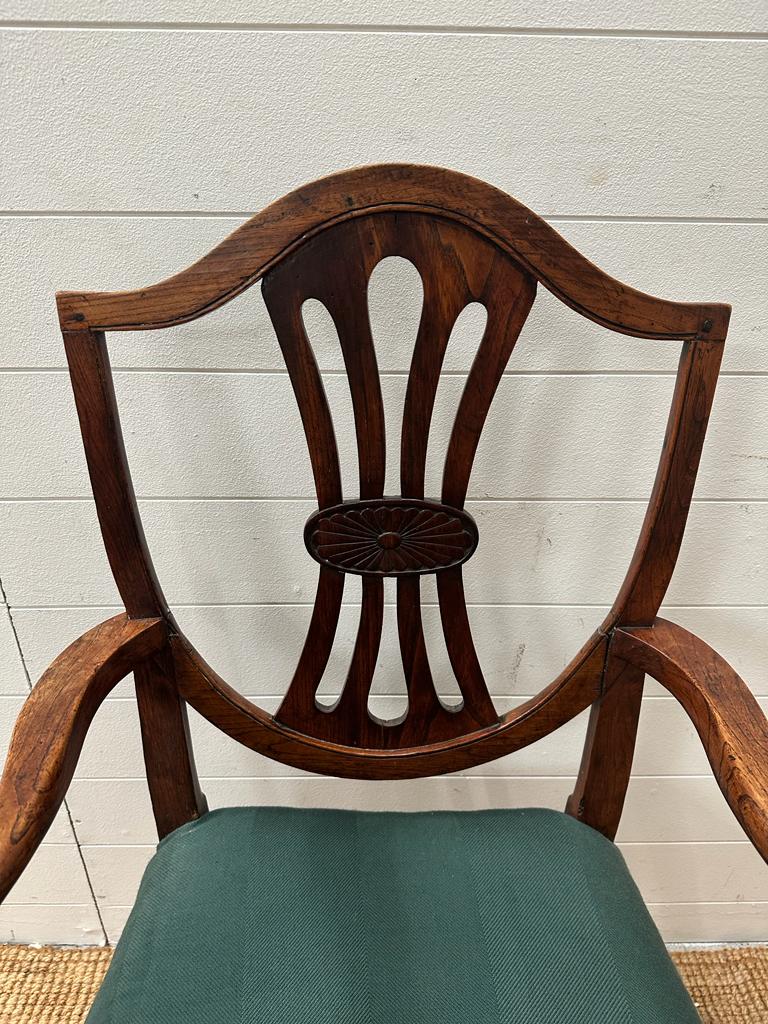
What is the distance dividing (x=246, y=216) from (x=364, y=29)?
20 cm

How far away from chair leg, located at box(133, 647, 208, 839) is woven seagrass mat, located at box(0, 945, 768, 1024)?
600mm

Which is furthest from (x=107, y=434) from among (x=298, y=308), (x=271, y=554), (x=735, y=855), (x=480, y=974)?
(x=735, y=855)

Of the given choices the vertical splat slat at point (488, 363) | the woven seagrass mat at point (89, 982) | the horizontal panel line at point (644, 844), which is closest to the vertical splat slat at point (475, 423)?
the vertical splat slat at point (488, 363)

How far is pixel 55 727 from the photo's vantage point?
1.86 feet

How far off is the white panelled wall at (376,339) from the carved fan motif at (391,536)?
0.54 ft

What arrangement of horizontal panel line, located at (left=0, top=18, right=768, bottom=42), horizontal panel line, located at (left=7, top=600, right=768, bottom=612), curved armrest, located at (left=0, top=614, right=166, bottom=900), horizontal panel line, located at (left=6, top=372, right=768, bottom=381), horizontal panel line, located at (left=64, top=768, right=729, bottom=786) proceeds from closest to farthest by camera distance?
curved armrest, located at (left=0, top=614, right=166, bottom=900) → horizontal panel line, located at (left=0, top=18, right=768, bottom=42) → horizontal panel line, located at (left=6, top=372, right=768, bottom=381) → horizontal panel line, located at (left=7, top=600, right=768, bottom=612) → horizontal panel line, located at (left=64, top=768, right=729, bottom=786)

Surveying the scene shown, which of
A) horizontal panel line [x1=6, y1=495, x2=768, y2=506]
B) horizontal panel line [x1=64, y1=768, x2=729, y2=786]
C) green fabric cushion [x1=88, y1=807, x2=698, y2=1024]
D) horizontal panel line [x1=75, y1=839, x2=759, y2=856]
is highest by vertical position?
horizontal panel line [x1=6, y1=495, x2=768, y2=506]

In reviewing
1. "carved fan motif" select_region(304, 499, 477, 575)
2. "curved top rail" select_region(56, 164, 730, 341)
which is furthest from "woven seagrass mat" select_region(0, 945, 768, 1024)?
"curved top rail" select_region(56, 164, 730, 341)

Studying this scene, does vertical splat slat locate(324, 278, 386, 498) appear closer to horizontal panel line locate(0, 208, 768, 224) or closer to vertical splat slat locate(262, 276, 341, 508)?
vertical splat slat locate(262, 276, 341, 508)

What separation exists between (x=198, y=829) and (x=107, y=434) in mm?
402

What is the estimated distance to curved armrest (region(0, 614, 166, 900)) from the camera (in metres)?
0.51

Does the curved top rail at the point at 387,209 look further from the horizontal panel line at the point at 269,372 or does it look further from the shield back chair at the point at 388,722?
the horizontal panel line at the point at 269,372

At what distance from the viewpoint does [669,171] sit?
0.71 m

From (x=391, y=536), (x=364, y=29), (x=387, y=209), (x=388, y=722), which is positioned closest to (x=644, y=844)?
(x=388, y=722)
